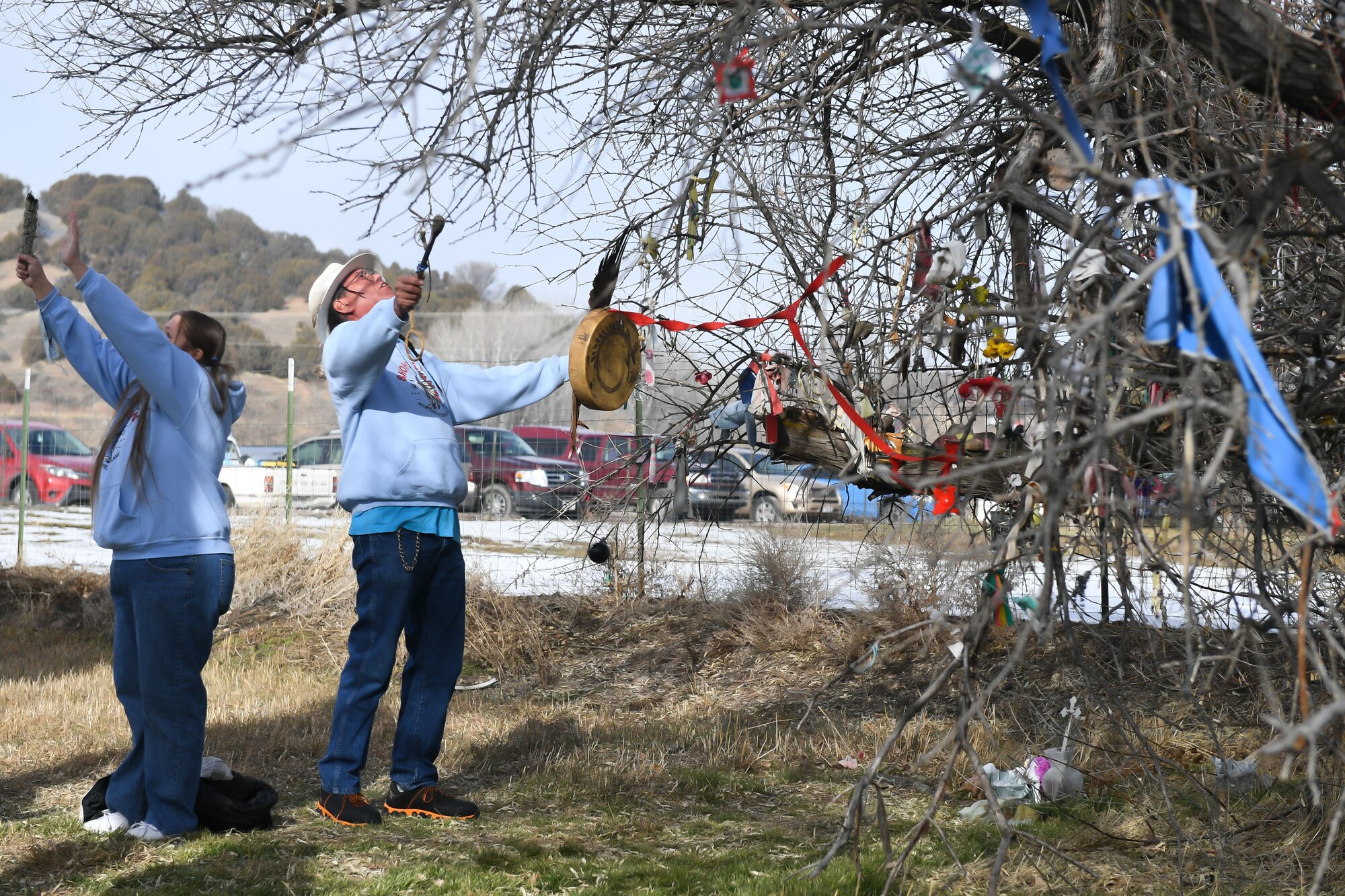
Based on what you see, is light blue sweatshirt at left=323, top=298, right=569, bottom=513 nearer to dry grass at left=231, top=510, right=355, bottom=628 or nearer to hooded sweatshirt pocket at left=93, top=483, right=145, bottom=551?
hooded sweatshirt pocket at left=93, top=483, right=145, bottom=551

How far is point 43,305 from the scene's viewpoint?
3.76 metres

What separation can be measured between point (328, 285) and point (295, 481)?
8316 mm

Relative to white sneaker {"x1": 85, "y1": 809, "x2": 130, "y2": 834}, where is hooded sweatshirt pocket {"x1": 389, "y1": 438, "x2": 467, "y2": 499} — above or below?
above

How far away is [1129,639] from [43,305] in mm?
5197

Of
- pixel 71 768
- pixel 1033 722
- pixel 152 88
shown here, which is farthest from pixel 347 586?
pixel 1033 722

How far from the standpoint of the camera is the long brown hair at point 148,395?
383 centimetres

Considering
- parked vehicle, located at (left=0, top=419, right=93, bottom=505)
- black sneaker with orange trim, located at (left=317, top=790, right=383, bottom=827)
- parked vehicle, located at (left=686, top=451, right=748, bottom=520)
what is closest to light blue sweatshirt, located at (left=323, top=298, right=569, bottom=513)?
parked vehicle, located at (left=686, top=451, right=748, bottom=520)

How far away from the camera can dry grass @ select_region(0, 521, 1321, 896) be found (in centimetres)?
362

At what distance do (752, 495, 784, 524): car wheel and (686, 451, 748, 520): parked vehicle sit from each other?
0.18 meters

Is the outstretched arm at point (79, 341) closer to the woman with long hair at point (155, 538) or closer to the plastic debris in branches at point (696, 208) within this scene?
the woman with long hair at point (155, 538)

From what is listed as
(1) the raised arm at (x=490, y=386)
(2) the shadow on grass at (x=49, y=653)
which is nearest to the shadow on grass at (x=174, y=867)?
(1) the raised arm at (x=490, y=386)

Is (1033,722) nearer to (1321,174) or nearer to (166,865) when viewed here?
(166,865)

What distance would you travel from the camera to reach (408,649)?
416 centimetres

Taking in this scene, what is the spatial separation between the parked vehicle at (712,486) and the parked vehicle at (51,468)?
27.4 ft
